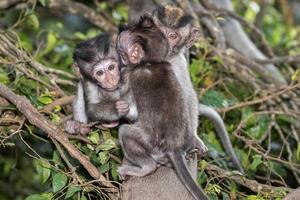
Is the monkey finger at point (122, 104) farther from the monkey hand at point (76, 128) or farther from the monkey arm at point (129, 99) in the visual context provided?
the monkey hand at point (76, 128)

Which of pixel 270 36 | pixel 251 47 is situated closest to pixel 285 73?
pixel 251 47

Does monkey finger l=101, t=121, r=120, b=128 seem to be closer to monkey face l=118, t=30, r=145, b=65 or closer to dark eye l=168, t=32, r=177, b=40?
monkey face l=118, t=30, r=145, b=65

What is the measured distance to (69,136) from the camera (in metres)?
3.40

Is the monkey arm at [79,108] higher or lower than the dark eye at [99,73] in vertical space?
lower

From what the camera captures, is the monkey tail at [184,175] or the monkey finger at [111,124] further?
the monkey finger at [111,124]

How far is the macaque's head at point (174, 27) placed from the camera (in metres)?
3.49

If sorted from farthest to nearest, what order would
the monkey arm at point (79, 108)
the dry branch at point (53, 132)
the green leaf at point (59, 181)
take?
the monkey arm at point (79, 108) < the green leaf at point (59, 181) < the dry branch at point (53, 132)

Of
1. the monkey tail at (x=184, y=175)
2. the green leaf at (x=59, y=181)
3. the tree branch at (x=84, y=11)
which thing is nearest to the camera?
the monkey tail at (x=184, y=175)

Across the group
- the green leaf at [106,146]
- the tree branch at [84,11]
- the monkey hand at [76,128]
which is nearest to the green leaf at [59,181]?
the green leaf at [106,146]

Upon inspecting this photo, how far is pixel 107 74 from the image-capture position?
3.66 m

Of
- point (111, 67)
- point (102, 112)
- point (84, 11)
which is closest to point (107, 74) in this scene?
point (111, 67)

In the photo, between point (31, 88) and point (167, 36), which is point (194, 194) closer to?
point (167, 36)

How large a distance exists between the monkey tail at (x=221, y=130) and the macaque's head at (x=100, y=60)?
0.62 m

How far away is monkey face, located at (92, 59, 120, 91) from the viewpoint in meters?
3.66
